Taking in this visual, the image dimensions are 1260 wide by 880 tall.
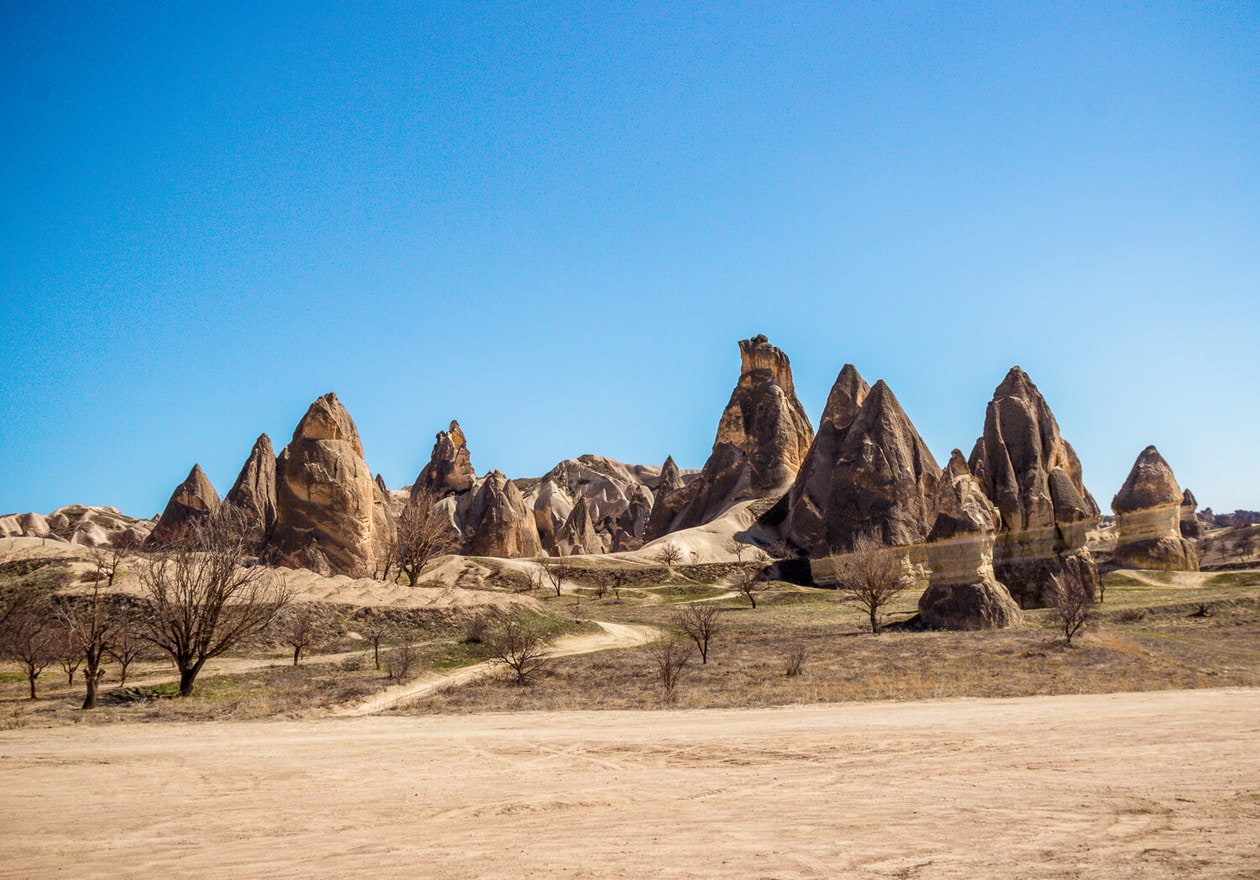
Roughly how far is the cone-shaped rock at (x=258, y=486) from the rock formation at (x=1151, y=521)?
154 feet

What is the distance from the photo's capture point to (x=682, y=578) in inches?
2092

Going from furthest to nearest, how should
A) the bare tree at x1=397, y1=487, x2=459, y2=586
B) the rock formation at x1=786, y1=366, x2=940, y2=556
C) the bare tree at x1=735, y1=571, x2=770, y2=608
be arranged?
the rock formation at x1=786, y1=366, x2=940, y2=556 < the bare tree at x1=735, y1=571, x2=770, y2=608 < the bare tree at x1=397, y1=487, x2=459, y2=586

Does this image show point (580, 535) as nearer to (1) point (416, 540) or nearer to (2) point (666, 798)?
(1) point (416, 540)

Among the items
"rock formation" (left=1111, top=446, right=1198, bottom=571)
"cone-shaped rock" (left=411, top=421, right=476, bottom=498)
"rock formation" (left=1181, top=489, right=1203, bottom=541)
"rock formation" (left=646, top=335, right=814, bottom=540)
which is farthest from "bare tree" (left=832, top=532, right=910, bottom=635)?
"cone-shaped rock" (left=411, top=421, right=476, bottom=498)

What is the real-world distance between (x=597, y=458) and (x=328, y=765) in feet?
431

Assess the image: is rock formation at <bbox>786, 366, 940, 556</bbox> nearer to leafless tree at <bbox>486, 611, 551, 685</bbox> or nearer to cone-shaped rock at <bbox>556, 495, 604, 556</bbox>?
cone-shaped rock at <bbox>556, 495, 604, 556</bbox>

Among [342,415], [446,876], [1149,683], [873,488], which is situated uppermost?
[342,415]

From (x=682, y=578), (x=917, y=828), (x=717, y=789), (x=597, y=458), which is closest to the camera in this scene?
(x=917, y=828)

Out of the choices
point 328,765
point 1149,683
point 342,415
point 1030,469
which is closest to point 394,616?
point 342,415

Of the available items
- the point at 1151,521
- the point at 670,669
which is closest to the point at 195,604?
the point at 670,669

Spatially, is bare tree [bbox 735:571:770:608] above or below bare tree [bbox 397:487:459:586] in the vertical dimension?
A: below

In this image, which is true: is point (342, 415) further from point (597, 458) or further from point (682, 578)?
point (597, 458)

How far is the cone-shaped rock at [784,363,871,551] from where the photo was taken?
191 feet

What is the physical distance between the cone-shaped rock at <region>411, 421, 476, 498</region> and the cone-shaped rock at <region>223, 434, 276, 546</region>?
28.8 metres
